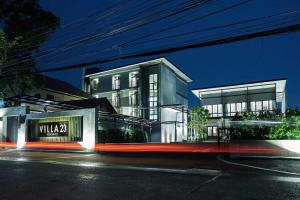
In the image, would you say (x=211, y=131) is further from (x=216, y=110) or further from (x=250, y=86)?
(x=250, y=86)

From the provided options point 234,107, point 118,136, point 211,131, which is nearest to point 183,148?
point 118,136

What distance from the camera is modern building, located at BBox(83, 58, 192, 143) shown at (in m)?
44.2

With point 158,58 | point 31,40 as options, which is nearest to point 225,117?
point 158,58

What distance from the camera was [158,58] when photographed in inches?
1758

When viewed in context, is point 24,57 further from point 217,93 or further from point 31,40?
point 217,93

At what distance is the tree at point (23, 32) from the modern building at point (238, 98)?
88.8 feet

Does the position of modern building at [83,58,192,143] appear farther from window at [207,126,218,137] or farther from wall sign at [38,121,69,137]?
wall sign at [38,121,69,137]

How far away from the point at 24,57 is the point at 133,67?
2160 cm

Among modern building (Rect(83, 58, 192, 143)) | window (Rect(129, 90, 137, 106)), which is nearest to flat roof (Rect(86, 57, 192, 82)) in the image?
modern building (Rect(83, 58, 192, 143))

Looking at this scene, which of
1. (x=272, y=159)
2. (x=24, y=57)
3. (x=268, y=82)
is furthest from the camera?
(x=268, y=82)

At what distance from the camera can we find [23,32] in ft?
94.2

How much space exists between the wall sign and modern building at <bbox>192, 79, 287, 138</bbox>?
1016 inches

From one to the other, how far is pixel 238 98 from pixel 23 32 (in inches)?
1277

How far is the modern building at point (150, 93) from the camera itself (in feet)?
145
